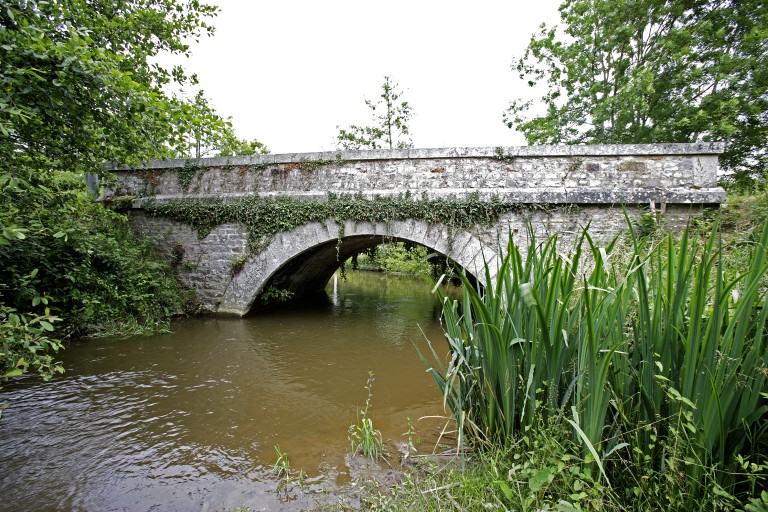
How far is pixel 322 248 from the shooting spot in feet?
23.7

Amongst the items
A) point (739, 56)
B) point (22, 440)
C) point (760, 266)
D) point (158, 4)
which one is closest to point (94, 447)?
point (22, 440)

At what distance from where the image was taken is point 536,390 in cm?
169

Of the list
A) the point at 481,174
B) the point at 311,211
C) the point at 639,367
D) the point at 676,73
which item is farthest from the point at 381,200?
the point at 676,73

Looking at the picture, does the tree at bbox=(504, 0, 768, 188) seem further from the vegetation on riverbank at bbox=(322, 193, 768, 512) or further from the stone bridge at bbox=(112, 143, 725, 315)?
the vegetation on riverbank at bbox=(322, 193, 768, 512)

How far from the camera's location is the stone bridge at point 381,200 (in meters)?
5.31

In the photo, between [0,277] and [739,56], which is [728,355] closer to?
[0,277]

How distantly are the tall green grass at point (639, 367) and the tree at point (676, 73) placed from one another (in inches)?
349

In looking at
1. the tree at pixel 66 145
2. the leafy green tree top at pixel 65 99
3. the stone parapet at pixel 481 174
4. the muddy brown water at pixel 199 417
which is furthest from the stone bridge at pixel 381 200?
the leafy green tree top at pixel 65 99

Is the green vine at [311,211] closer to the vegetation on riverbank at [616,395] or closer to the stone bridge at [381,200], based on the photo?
the stone bridge at [381,200]

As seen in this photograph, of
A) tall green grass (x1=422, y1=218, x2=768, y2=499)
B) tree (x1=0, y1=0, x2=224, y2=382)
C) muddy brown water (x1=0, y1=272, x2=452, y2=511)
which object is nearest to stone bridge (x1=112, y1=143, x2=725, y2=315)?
tree (x1=0, y1=0, x2=224, y2=382)

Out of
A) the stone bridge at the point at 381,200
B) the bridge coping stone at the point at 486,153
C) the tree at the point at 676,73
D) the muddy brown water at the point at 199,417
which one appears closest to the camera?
the muddy brown water at the point at 199,417

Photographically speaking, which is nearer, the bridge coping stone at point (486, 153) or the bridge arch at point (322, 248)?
the bridge coping stone at point (486, 153)

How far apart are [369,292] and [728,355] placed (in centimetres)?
1046

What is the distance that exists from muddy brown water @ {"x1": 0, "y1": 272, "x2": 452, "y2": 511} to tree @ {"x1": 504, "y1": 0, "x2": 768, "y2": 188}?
8.63 metres
